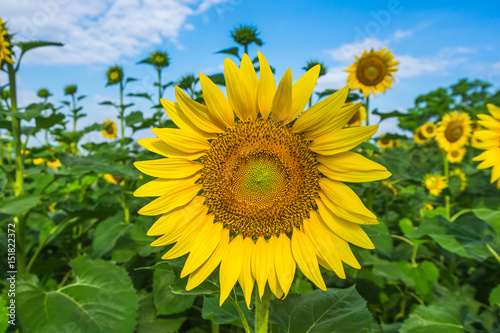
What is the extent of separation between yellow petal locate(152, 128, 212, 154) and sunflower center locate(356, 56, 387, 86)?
2.66 m

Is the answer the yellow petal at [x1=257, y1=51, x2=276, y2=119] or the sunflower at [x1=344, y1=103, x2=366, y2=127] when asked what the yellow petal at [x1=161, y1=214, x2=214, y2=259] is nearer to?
the yellow petal at [x1=257, y1=51, x2=276, y2=119]

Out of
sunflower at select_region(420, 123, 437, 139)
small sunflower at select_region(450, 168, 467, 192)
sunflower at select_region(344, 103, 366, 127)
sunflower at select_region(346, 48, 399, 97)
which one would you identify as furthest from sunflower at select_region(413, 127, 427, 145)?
sunflower at select_region(344, 103, 366, 127)

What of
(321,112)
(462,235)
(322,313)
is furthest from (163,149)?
(462,235)

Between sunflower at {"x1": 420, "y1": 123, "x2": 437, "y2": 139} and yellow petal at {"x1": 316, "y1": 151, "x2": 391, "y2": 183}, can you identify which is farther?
sunflower at {"x1": 420, "y1": 123, "x2": 437, "y2": 139}

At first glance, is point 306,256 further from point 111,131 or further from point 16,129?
point 111,131

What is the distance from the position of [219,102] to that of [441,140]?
5.28 m

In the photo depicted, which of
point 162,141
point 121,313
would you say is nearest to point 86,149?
point 121,313

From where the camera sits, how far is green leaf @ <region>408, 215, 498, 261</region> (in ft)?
7.52

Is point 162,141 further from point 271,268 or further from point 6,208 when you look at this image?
point 6,208

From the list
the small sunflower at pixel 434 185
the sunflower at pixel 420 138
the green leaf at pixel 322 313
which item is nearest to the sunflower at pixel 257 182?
the green leaf at pixel 322 313

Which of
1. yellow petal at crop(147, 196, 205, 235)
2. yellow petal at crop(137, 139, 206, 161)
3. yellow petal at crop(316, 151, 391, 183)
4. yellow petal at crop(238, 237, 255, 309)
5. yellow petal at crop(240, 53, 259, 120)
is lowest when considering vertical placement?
yellow petal at crop(238, 237, 255, 309)

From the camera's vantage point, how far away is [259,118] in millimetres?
1200

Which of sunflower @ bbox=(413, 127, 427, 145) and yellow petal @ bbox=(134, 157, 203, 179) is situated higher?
sunflower @ bbox=(413, 127, 427, 145)

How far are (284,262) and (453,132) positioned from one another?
5177mm
